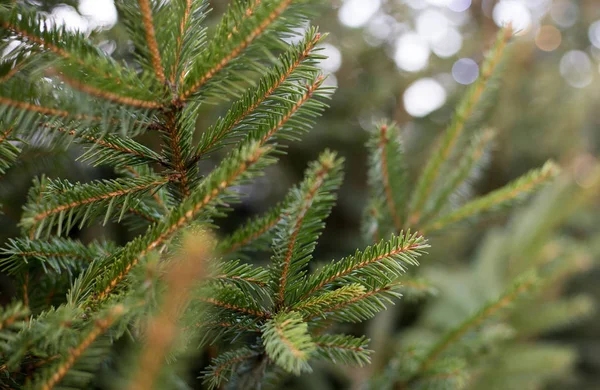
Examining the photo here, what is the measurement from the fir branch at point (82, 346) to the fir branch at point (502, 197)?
617 mm

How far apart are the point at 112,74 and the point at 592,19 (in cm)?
370

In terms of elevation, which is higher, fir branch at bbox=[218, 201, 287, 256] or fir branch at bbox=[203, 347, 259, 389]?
fir branch at bbox=[218, 201, 287, 256]

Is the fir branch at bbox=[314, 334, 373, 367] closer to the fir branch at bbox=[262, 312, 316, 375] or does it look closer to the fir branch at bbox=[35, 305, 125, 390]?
the fir branch at bbox=[262, 312, 316, 375]

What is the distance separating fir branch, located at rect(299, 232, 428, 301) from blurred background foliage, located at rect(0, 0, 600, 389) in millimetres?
801

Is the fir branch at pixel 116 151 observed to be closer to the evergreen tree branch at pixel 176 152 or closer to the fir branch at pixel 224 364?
the evergreen tree branch at pixel 176 152

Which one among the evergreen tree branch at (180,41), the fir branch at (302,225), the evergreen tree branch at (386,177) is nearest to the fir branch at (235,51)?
the evergreen tree branch at (180,41)

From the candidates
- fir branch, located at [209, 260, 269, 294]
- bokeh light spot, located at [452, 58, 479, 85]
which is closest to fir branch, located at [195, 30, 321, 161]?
fir branch, located at [209, 260, 269, 294]

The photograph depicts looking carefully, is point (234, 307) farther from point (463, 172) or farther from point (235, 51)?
point (463, 172)

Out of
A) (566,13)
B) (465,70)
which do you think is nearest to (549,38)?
(566,13)

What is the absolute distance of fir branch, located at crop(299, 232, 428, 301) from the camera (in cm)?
45

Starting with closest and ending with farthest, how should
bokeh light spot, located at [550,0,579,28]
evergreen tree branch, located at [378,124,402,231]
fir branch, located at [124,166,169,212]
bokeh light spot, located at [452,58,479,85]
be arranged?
fir branch, located at [124,166,169,212], evergreen tree branch, located at [378,124,402,231], bokeh light spot, located at [452,58,479,85], bokeh light spot, located at [550,0,579,28]

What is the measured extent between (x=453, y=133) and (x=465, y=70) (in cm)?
145

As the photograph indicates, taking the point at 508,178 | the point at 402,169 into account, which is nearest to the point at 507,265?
the point at 508,178

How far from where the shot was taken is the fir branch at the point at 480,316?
0.79 meters
